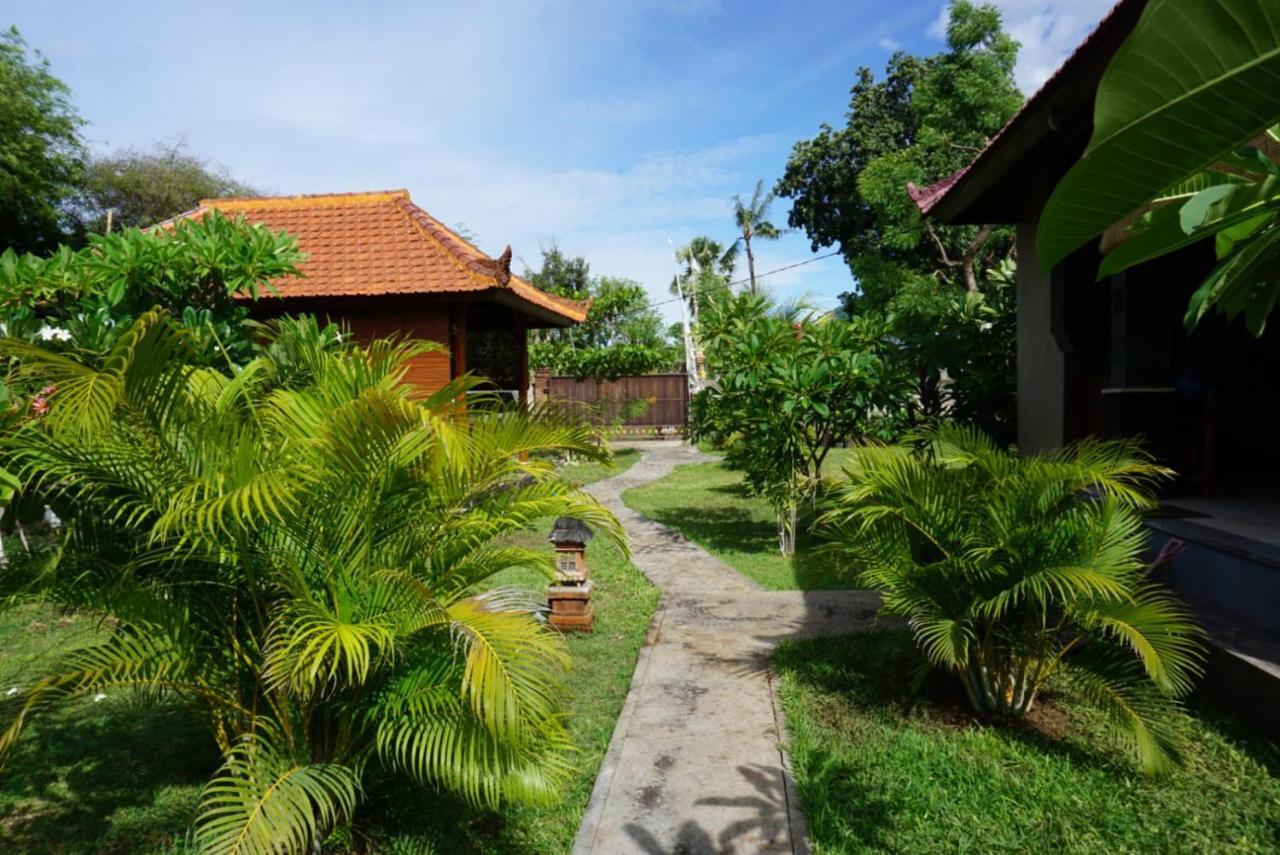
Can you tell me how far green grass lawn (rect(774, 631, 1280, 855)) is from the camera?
3006 mm

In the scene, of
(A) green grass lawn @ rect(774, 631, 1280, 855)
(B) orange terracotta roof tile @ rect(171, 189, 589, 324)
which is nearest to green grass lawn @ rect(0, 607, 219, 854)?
(A) green grass lawn @ rect(774, 631, 1280, 855)

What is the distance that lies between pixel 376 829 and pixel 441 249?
27.5ft

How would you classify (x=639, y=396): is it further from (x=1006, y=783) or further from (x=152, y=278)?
(x=1006, y=783)

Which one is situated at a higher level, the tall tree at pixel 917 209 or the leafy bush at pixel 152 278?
the tall tree at pixel 917 209

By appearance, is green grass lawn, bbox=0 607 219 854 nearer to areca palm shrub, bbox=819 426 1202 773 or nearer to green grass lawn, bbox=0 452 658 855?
green grass lawn, bbox=0 452 658 855

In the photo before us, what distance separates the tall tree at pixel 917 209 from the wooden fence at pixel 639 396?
247 inches

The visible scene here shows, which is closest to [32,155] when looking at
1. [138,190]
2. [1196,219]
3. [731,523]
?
[138,190]

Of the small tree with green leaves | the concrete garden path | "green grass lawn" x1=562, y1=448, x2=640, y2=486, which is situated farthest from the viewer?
"green grass lawn" x1=562, y1=448, x2=640, y2=486

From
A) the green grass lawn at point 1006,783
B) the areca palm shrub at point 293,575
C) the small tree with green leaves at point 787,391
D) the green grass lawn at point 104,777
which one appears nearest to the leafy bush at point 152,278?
the areca palm shrub at point 293,575

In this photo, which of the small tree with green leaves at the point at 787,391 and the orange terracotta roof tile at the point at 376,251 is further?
the orange terracotta roof tile at the point at 376,251

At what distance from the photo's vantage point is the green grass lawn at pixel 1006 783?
3006mm

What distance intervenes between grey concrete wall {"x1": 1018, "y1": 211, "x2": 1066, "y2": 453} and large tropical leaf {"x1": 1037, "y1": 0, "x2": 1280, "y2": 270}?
21.2ft

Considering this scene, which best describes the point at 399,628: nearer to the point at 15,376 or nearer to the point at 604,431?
the point at 604,431

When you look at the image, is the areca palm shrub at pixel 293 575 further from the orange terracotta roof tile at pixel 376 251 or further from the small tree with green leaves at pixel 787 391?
the orange terracotta roof tile at pixel 376 251
